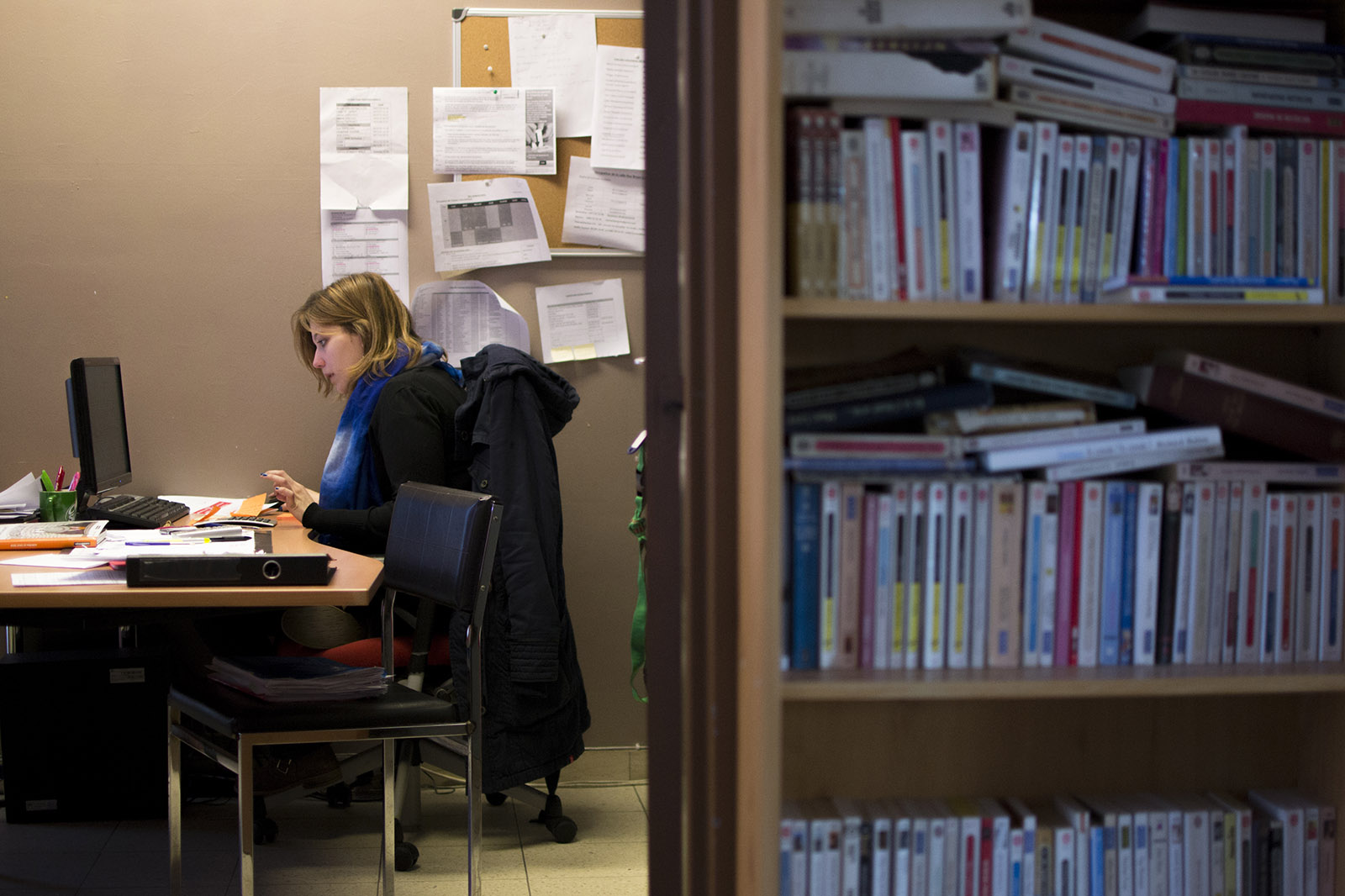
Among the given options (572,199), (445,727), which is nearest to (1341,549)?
(445,727)

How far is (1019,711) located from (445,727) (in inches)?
43.8

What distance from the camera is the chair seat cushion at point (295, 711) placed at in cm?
191

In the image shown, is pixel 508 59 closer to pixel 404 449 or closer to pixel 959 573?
pixel 404 449

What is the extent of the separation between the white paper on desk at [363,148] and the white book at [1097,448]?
7.53ft

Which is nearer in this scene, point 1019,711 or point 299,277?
point 1019,711

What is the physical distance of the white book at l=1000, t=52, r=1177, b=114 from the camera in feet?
3.88

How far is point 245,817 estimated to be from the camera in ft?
6.12

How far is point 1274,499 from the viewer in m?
1.25

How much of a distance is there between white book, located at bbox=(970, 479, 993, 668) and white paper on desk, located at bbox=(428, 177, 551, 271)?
6.87 ft

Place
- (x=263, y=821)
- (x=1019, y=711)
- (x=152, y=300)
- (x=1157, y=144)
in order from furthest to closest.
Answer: (x=152, y=300)
(x=263, y=821)
(x=1019, y=711)
(x=1157, y=144)

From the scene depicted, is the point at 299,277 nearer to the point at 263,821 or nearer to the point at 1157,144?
the point at 263,821

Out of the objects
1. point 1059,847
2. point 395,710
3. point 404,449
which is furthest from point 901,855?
point 404,449

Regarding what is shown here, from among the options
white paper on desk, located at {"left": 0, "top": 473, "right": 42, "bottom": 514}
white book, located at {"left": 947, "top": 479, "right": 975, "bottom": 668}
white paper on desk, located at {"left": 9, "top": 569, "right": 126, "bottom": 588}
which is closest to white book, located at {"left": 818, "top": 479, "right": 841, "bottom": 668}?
white book, located at {"left": 947, "top": 479, "right": 975, "bottom": 668}

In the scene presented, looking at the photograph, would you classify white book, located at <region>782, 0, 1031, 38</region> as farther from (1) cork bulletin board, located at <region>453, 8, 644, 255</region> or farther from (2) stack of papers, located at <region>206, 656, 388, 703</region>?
(1) cork bulletin board, located at <region>453, 8, 644, 255</region>
